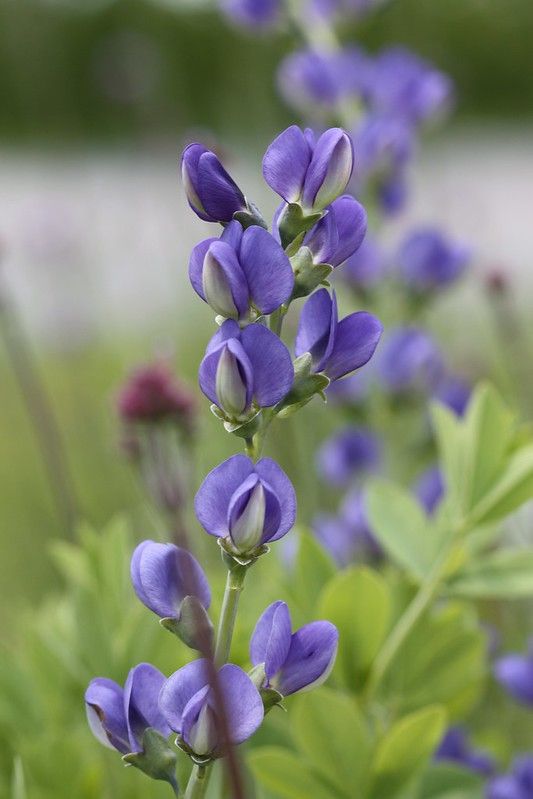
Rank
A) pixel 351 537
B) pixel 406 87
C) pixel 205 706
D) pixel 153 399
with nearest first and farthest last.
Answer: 1. pixel 205 706
2. pixel 153 399
3. pixel 351 537
4. pixel 406 87

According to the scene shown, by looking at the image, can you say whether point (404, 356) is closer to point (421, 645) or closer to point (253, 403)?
point (421, 645)

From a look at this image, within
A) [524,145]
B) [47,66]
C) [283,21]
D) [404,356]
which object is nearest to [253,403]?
[404,356]

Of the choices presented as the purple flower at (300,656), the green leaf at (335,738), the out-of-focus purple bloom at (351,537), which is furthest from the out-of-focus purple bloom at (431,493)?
the purple flower at (300,656)

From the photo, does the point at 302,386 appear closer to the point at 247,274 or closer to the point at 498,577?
the point at 247,274

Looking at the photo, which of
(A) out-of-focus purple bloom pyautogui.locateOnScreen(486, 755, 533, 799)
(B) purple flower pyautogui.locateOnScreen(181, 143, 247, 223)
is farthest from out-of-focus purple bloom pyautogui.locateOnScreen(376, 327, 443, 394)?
(B) purple flower pyautogui.locateOnScreen(181, 143, 247, 223)

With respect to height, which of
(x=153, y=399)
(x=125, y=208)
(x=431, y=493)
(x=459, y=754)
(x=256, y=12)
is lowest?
(x=459, y=754)

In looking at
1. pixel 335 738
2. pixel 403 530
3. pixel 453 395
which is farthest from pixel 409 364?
pixel 335 738

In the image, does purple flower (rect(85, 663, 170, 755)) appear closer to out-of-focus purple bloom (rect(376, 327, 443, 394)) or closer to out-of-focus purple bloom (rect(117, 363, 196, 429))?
out-of-focus purple bloom (rect(117, 363, 196, 429))
